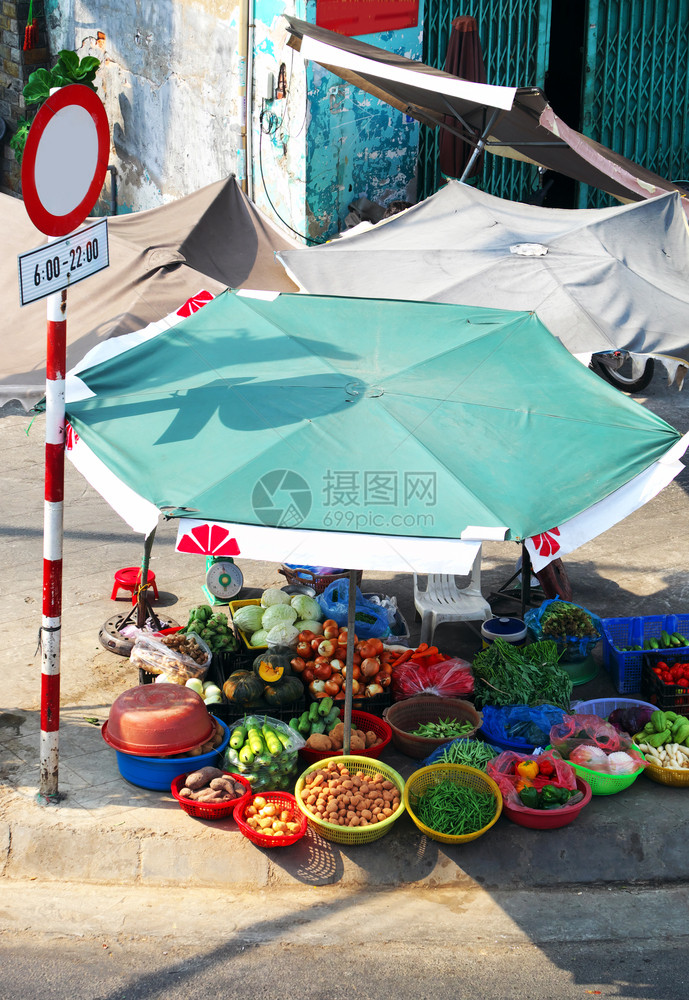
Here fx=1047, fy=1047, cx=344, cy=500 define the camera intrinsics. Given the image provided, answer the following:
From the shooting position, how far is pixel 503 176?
42.8ft

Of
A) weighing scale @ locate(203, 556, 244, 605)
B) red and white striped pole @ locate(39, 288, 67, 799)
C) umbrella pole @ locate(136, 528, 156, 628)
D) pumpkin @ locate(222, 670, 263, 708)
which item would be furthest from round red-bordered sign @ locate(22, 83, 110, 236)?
weighing scale @ locate(203, 556, 244, 605)

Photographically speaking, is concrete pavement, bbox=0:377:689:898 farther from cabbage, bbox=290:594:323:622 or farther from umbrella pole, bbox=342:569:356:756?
cabbage, bbox=290:594:323:622

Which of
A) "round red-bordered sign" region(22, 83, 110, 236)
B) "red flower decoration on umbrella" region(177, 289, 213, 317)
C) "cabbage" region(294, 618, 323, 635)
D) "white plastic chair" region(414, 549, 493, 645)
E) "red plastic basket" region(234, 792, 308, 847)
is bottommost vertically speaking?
"red plastic basket" region(234, 792, 308, 847)

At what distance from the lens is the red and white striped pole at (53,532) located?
4.78 m

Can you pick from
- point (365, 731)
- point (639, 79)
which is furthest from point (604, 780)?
point (639, 79)

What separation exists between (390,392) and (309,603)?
2.06 m

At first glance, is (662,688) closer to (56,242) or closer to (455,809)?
(455,809)

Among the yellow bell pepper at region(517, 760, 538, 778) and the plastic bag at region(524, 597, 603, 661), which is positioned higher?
the plastic bag at region(524, 597, 603, 661)

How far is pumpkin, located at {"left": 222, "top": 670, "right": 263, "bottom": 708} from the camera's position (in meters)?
5.86

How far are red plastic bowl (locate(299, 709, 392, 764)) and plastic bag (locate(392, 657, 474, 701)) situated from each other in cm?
27

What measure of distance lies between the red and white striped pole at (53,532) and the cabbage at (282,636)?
1.46 m

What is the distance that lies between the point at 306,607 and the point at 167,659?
95cm

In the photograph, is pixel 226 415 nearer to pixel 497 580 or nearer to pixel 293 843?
pixel 293 843

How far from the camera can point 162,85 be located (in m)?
13.6
